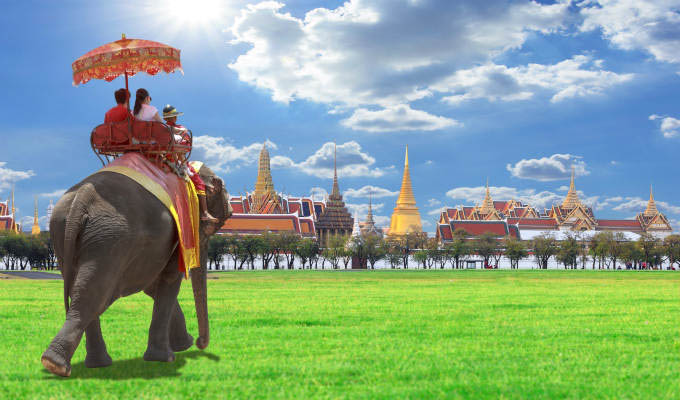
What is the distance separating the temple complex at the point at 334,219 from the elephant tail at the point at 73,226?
9059 cm

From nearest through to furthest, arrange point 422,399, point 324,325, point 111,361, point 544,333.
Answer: point 422,399, point 111,361, point 544,333, point 324,325

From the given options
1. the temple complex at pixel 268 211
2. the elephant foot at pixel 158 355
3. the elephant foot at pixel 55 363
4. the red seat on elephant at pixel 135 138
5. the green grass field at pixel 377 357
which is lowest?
the green grass field at pixel 377 357

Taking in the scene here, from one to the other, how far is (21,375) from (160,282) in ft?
5.86

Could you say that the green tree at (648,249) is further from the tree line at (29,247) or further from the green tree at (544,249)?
the tree line at (29,247)

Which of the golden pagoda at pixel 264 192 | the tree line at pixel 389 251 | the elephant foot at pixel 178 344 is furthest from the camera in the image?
the golden pagoda at pixel 264 192

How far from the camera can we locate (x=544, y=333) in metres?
10.5

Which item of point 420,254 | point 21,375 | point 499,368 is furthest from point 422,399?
point 420,254

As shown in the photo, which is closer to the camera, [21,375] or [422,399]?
[422,399]

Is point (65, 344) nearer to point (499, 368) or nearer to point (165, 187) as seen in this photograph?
point (165, 187)

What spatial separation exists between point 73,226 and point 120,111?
1672mm

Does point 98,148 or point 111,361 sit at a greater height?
point 98,148

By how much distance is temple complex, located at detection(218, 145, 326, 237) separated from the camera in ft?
300

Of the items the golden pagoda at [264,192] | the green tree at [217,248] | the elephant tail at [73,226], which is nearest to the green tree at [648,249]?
the green tree at [217,248]

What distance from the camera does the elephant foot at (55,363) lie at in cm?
664
